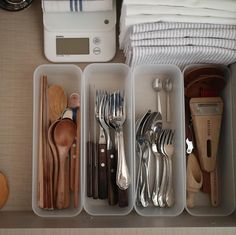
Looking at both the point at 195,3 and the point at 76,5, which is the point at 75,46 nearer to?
the point at 76,5

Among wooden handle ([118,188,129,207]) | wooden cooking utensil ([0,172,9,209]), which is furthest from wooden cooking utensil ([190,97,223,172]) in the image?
wooden cooking utensil ([0,172,9,209])

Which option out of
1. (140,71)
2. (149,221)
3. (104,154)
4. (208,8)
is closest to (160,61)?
(140,71)

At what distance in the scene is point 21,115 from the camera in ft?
2.83

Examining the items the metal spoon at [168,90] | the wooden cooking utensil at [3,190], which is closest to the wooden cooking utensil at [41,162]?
the wooden cooking utensil at [3,190]

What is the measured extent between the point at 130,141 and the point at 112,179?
0.11 meters

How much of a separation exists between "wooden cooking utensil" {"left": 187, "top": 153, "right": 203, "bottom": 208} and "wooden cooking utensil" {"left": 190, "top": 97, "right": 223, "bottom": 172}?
0.06 feet

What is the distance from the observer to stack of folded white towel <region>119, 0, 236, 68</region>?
0.71 metres

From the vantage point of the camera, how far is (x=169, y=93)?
0.88 meters

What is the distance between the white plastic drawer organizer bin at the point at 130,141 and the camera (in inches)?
31.4

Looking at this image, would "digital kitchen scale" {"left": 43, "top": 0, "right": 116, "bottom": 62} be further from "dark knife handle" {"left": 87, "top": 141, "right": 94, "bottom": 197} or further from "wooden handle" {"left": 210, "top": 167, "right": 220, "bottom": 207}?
"wooden handle" {"left": 210, "top": 167, "right": 220, "bottom": 207}

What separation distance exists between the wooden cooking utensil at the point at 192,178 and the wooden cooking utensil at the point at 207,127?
0.02m

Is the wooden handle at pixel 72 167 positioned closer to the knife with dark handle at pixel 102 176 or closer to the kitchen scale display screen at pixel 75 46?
the knife with dark handle at pixel 102 176

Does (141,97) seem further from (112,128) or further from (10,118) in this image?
(10,118)

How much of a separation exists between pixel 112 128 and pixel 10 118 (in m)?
0.27
